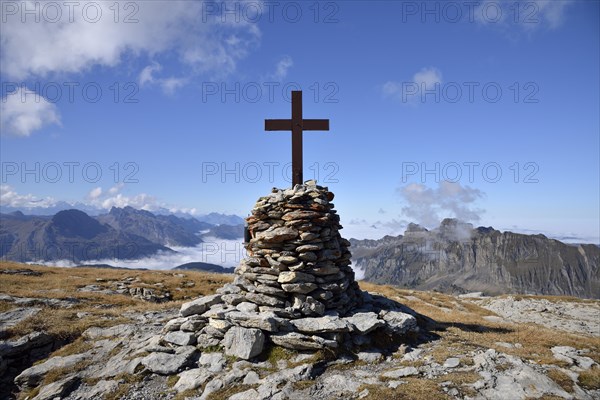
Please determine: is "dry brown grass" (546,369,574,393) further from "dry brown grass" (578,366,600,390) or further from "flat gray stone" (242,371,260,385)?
"flat gray stone" (242,371,260,385)

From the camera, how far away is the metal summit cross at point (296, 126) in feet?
65.9

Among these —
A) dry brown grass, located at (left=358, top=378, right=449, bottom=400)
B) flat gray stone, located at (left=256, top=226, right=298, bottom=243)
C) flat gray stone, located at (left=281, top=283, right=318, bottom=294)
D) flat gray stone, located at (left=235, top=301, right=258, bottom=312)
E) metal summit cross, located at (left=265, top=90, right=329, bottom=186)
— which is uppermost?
metal summit cross, located at (left=265, top=90, right=329, bottom=186)

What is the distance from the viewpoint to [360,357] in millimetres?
14703

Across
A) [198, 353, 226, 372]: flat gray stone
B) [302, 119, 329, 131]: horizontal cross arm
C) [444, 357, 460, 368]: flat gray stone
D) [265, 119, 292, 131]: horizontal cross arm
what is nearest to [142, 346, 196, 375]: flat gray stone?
[198, 353, 226, 372]: flat gray stone

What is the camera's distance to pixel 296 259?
56.0 feet

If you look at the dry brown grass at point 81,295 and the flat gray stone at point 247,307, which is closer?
the flat gray stone at point 247,307

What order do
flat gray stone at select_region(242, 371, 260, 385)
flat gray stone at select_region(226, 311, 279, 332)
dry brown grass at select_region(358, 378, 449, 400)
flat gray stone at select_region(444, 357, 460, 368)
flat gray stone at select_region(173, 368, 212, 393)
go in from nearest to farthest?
dry brown grass at select_region(358, 378, 449, 400), flat gray stone at select_region(242, 371, 260, 385), flat gray stone at select_region(173, 368, 212, 393), flat gray stone at select_region(444, 357, 460, 368), flat gray stone at select_region(226, 311, 279, 332)

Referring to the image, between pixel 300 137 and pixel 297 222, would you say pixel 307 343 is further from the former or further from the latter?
pixel 300 137

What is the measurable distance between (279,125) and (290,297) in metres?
9.78

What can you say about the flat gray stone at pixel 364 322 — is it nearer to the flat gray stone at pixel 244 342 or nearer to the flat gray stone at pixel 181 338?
the flat gray stone at pixel 244 342

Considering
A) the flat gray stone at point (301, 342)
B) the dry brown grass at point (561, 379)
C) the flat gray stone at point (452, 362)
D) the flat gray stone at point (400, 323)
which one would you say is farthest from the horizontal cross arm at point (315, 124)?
the dry brown grass at point (561, 379)

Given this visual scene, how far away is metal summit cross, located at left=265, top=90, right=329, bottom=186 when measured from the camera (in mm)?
20078

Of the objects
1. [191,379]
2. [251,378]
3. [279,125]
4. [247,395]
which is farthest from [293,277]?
[279,125]

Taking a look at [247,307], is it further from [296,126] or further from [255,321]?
[296,126]
